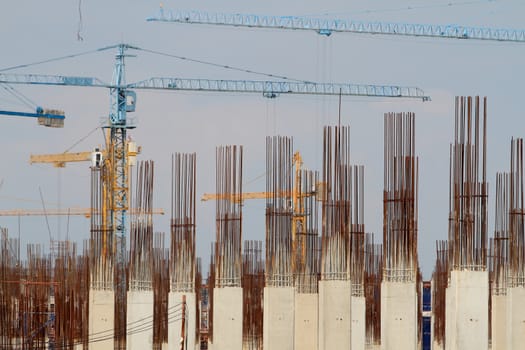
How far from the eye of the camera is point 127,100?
5656 cm

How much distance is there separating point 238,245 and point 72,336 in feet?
26.5

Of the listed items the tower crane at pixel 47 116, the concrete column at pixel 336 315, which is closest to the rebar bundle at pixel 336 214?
the concrete column at pixel 336 315

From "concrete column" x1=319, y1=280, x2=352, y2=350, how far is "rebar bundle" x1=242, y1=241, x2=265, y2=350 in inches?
394

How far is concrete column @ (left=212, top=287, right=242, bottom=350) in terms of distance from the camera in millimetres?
30578

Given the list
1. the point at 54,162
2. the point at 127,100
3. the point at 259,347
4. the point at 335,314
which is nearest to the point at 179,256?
the point at 335,314

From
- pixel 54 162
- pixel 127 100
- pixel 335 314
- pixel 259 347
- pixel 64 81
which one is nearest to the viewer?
pixel 335 314

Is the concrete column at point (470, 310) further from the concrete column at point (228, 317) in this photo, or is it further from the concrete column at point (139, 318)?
the concrete column at point (139, 318)

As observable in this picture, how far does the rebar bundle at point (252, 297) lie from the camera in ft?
134

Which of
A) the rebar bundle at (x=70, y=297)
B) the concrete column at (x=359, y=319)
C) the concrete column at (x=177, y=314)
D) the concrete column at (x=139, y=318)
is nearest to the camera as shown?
the concrete column at (x=177, y=314)

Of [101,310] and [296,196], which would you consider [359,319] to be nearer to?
[101,310]

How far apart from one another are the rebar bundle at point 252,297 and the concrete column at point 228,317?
9669 mm

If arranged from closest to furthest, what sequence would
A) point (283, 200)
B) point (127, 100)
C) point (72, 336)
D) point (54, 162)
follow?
point (283, 200), point (72, 336), point (127, 100), point (54, 162)

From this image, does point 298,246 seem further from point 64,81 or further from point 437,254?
point 64,81

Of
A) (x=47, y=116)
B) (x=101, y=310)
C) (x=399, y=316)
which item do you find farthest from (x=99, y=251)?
(x=47, y=116)
